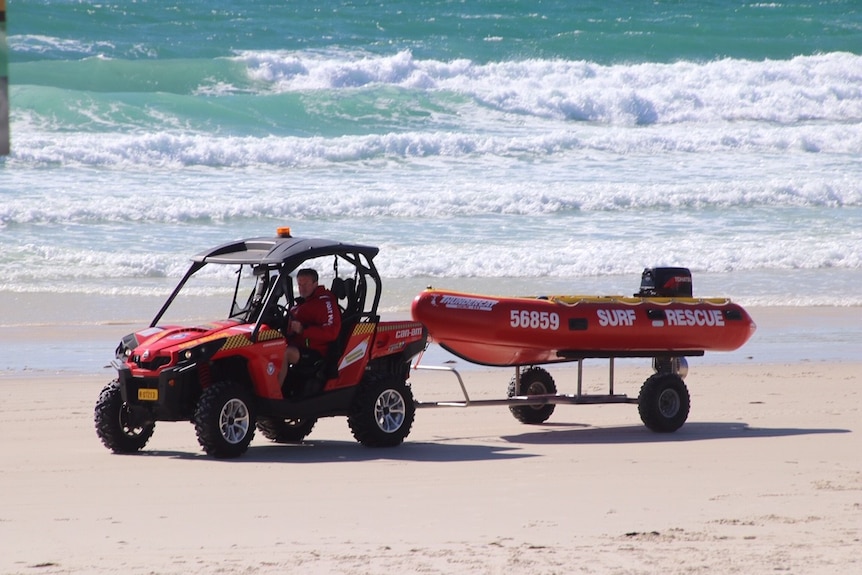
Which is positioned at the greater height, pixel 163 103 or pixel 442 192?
pixel 163 103

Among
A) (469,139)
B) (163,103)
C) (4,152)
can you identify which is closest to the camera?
(4,152)

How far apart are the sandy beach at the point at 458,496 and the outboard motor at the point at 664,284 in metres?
0.97

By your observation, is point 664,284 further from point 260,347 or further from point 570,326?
point 260,347

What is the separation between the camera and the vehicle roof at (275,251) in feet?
27.8

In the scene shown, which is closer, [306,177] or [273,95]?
[306,177]

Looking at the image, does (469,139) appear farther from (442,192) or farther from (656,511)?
(656,511)

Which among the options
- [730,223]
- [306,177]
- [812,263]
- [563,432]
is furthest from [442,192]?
[563,432]

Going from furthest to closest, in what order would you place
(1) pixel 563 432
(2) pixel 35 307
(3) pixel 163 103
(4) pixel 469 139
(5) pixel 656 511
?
(3) pixel 163 103, (4) pixel 469 139, (2) pixel 35 307, (1) pixel 563 432, (5) pixel 656 511

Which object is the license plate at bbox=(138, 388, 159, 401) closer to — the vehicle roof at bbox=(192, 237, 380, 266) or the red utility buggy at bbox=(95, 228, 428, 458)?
the red utility buggy at bbox=(95, 228, 428, 458)

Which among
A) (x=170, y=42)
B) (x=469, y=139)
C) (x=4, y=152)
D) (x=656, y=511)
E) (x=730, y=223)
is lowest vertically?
(x=656, y=511)

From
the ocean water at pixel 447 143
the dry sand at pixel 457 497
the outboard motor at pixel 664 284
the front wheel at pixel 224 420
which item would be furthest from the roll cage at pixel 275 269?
the ocean water at pixel 447 143

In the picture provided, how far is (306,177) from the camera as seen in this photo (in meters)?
25.1

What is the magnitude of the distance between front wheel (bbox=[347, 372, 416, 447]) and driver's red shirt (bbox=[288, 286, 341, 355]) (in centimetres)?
42

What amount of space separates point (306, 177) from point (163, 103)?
5806 mm
